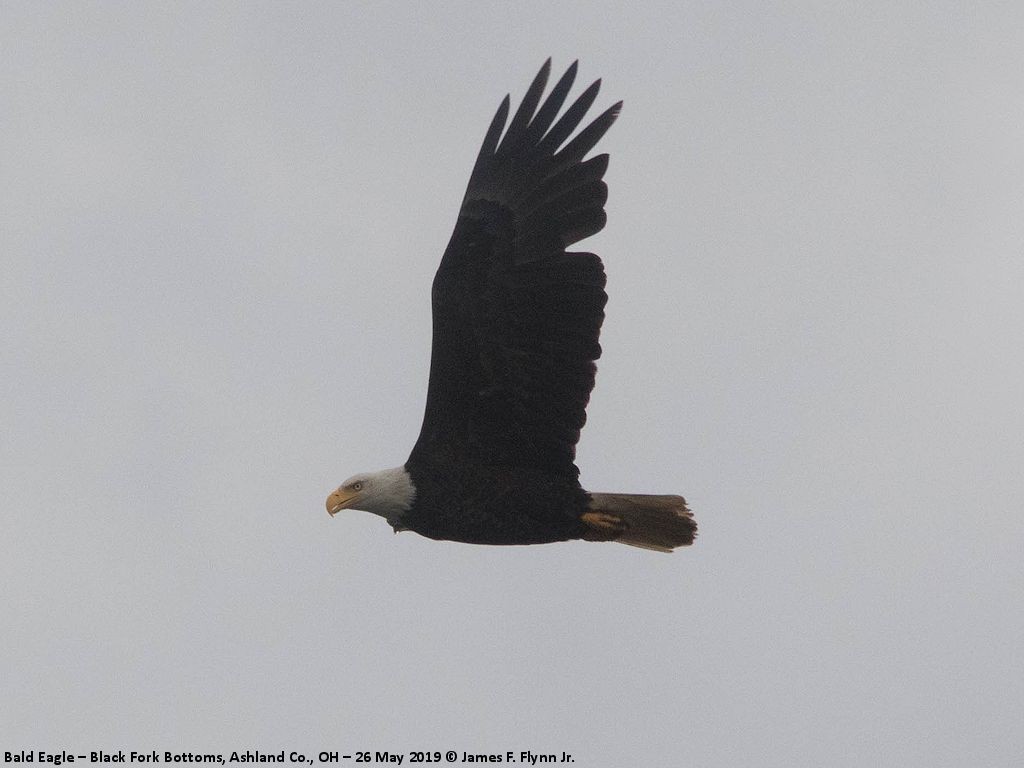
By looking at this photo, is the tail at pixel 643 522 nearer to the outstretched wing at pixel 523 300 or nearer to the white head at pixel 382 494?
the outstretched wing at pixel 523 300

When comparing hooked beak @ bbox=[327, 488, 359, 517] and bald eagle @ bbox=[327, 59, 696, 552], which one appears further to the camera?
hooked beak @ bbox=[327, 488, 359, 517]

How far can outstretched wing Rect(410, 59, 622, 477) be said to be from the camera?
12.7 metres

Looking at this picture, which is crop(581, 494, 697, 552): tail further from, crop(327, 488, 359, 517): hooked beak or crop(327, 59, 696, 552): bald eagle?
crop(327, 488, 359, 517): hooked beak

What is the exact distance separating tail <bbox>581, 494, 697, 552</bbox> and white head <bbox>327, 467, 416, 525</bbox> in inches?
51.1

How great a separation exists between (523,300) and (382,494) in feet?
5.42

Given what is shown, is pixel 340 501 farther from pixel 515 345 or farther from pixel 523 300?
pixel 523 300

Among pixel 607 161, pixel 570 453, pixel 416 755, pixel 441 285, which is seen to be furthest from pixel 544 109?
pixel 416 755

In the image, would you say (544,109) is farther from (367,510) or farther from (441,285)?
(367,510)

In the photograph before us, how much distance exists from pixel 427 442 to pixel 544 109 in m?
2.40

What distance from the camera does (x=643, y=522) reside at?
13.4m

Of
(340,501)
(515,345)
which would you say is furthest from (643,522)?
(340,501)

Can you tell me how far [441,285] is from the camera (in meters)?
12.7

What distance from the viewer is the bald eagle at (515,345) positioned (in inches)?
501

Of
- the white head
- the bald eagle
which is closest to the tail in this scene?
the bald eagle
